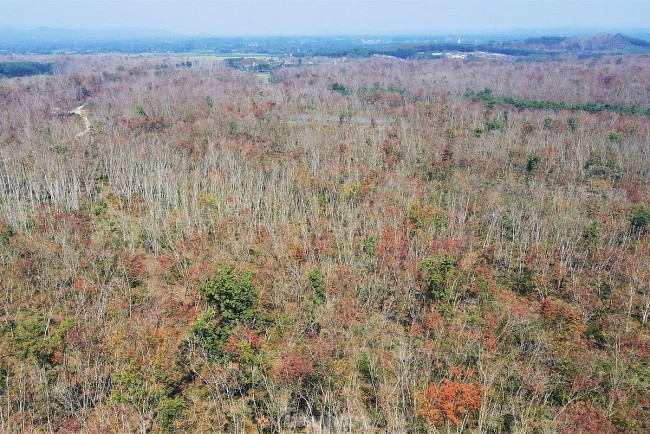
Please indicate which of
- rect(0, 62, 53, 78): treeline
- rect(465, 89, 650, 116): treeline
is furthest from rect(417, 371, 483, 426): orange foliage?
rect(0, 62, 53, 78): treeline

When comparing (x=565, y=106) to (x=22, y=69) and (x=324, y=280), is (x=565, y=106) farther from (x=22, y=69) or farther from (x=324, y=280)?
(x=22, y=69)

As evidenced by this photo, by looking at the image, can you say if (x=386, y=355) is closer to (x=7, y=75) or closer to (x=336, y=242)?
(x=336, y=242)

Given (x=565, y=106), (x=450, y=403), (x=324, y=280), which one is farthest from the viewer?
(x=565, y=106)

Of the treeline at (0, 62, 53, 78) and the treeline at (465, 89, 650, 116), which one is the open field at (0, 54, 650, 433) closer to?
the treeline at (465, 89, 650, 116)

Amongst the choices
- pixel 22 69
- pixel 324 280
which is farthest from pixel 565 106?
pixel 22 69

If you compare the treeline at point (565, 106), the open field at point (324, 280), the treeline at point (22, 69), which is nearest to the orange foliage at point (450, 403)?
the open field at point (324, 280)

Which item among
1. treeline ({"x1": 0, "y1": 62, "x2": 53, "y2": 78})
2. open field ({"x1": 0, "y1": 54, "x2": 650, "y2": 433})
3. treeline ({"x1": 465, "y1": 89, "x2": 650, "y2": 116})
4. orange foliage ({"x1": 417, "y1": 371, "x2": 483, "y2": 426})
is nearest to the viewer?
orange foliage ({"x1": 417, "y1": 371, "x2": 483, "y2": 426})
